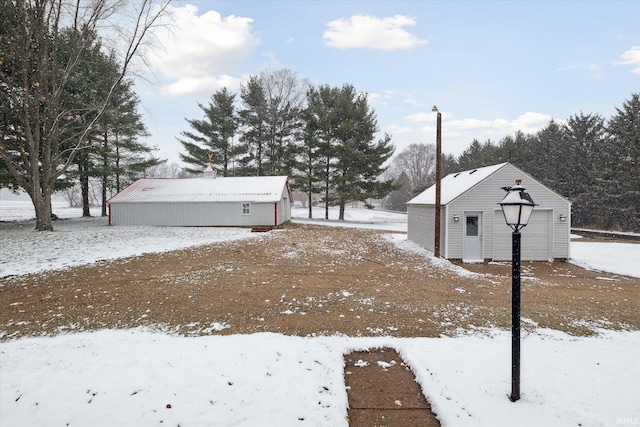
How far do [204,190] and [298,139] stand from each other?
11979 millimetres

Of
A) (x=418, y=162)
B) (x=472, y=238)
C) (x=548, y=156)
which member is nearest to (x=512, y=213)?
(x=472, y=238)

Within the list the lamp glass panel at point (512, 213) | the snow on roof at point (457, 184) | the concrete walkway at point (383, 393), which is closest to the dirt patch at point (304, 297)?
the concrete walkway at point (383, 393)

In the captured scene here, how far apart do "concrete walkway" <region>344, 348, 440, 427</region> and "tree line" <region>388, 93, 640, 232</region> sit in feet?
96.7

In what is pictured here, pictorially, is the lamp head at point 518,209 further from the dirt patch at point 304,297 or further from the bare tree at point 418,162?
the bare tree at point 418,162

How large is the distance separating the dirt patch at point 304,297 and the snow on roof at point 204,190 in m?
11.2

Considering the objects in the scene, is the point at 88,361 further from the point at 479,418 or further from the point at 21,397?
the point at 479,418

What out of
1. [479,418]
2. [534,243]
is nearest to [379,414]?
[479,418]

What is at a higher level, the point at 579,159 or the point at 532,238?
the point at 579,159

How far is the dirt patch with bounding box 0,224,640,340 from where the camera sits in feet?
19.6

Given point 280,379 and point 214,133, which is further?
point 214,133

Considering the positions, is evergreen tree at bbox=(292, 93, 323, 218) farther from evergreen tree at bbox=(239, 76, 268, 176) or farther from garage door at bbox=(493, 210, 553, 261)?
garage door at bbox=(493, 210, 553, 261)

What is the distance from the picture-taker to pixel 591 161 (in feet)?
96.7

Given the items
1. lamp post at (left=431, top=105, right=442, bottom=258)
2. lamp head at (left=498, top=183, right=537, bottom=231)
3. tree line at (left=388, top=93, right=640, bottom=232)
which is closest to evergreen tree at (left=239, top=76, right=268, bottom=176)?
tree line at (left=388, top=93, right=640, bottom=232)

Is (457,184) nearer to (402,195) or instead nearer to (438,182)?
(438,182)
